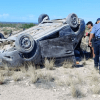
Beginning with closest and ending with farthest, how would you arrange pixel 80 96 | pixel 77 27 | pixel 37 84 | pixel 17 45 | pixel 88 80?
pixel 80 96
pixel 37 84
pixel 88 80
pixel 17 45
pixel 77 27

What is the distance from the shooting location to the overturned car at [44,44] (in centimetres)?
578

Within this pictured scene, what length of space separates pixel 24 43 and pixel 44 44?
2.73ft

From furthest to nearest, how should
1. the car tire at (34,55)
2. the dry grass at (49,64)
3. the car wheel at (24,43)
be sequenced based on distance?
the dry grass at (49,64) → the car tire at (34,55) → the car wheel at (24,43)

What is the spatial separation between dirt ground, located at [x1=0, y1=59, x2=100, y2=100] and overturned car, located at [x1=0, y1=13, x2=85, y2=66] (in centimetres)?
58

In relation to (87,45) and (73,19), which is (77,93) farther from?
(87,45)

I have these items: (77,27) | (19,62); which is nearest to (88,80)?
(19,62)

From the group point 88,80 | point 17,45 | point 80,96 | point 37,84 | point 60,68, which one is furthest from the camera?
point 60,68

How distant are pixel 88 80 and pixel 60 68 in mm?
1517

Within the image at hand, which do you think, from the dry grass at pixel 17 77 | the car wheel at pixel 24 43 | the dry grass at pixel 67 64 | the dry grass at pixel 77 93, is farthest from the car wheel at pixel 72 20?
the dry grass at pixel 77 93

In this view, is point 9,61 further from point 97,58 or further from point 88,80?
point 97,58

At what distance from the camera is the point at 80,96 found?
412cm

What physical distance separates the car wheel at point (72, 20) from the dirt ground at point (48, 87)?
86.7 inches

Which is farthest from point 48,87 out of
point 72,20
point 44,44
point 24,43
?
point 72,20

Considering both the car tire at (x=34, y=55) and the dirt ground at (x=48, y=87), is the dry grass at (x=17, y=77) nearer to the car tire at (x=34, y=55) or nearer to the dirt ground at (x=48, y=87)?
the dirt ground at (x=48, y=87)
